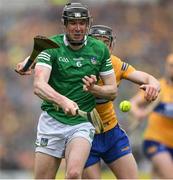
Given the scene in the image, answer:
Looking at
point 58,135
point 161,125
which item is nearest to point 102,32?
point 58,135

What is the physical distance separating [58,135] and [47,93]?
58 cm

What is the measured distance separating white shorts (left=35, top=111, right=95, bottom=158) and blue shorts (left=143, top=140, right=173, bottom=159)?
3343 millimetres

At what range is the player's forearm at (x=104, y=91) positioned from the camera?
7.52 m

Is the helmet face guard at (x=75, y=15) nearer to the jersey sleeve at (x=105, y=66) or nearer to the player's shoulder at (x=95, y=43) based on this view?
the player's shoulder at (x=95, y=43)

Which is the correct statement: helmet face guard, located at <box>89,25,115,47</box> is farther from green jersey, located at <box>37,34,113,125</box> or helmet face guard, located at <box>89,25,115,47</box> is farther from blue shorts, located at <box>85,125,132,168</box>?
blue shorts, located at <box>85,125,132,168</box>

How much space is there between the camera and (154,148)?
1112 centimetres

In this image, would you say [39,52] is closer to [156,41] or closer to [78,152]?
[78,152]

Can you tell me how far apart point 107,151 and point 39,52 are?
4.31 feet

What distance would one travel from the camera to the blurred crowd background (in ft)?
50.1

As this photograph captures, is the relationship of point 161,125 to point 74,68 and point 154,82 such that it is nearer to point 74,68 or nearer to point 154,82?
point 154,82

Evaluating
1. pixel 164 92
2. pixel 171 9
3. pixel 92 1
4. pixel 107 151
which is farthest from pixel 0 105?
pixel 107 151

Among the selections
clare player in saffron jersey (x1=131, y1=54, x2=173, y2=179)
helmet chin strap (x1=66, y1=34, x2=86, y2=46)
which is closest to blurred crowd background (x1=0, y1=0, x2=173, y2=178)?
clare player in saffron jersey (x1=131, y1=54, x2=173, y2=179)

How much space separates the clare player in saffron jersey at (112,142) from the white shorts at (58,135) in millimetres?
590

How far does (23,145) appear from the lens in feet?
50.1
